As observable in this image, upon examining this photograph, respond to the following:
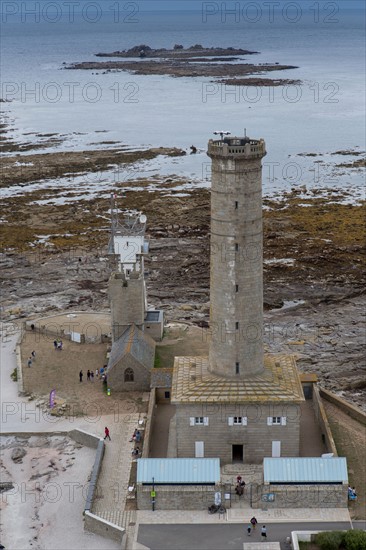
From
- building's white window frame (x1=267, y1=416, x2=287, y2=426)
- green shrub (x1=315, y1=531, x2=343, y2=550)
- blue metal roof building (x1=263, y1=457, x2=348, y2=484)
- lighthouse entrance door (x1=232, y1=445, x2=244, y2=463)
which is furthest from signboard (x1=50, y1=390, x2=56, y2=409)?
green shrub (x1=315, y1=531, x2=343, y2=550)

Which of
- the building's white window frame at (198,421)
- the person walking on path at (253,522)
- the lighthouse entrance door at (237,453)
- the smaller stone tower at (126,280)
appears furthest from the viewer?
the smaller stone tower at (126,280)

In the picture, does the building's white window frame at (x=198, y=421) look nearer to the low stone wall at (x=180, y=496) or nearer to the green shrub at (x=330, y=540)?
the low stone wall at (x=180, y=496)

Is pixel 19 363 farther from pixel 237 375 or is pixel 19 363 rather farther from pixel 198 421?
pixel 237 375

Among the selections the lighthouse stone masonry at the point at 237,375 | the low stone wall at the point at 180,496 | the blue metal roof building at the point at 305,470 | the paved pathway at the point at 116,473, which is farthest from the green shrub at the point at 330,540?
the paved pathway at the point at 116,473

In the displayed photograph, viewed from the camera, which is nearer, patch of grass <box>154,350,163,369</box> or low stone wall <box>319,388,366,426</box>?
low stone wall <box>319,388,366,426</box>

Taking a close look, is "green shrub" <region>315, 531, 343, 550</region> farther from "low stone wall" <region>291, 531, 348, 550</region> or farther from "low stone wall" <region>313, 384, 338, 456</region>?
"low stone wall" <region>313, 384, 338, 456</region>

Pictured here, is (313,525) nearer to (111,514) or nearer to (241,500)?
(241,500)

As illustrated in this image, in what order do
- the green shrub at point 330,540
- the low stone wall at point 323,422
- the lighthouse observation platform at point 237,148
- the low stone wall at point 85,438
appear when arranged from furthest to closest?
the low stone wall at point 85,438, the low stone wall at point 323,422, the lighthouse observation platform at point 237,148, the green shrub at point 330,540
